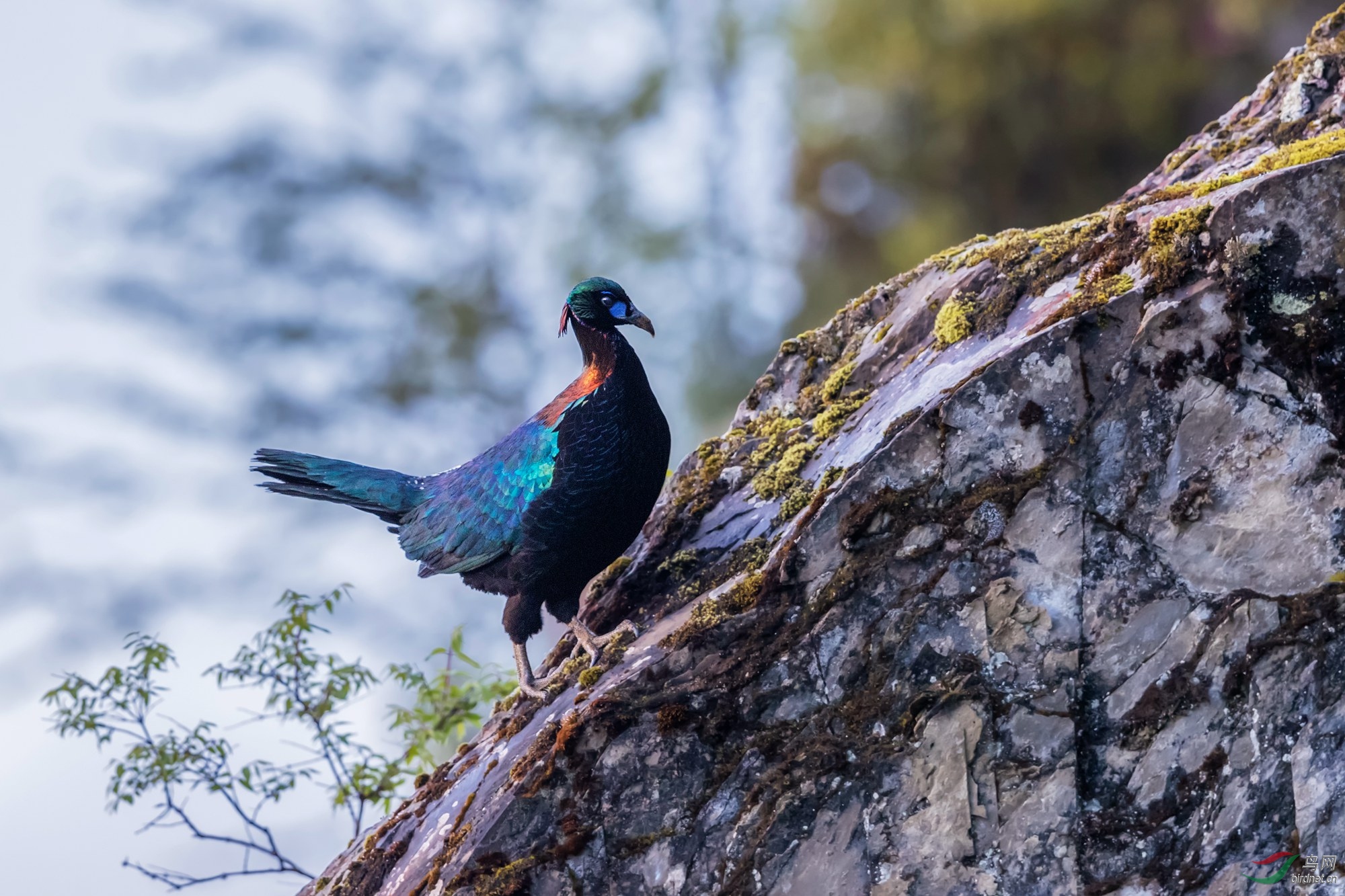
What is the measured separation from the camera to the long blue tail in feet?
16.2

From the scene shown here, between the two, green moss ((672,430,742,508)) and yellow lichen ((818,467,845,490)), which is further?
green moss ((672,430,742,508))

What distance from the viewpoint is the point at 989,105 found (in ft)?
40.5

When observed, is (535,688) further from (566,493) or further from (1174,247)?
(1174,247)

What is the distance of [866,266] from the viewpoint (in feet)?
44.3

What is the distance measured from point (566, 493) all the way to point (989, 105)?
32.6 feet

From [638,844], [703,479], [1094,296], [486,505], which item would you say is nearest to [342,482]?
[486,505]

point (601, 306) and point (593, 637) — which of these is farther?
point (601, 306)

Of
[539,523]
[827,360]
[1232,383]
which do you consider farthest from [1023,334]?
[539,523]

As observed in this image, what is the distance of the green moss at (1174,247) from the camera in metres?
3.33

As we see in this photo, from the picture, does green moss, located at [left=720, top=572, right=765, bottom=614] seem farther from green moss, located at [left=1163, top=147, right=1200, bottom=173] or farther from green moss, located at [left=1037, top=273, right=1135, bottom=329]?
green moss, located at [left=1163, top=147, right=1200, bottom=173]

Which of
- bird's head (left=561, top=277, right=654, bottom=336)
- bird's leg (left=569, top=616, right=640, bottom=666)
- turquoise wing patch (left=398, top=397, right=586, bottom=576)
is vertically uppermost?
bird's head (left=561, top=277, right=654, bottom=336)

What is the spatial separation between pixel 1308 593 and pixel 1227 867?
811 mm

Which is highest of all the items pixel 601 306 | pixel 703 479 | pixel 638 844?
pixel 601 306

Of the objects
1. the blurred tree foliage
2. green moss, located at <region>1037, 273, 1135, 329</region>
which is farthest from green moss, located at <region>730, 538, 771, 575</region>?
the blurred tree foliage
